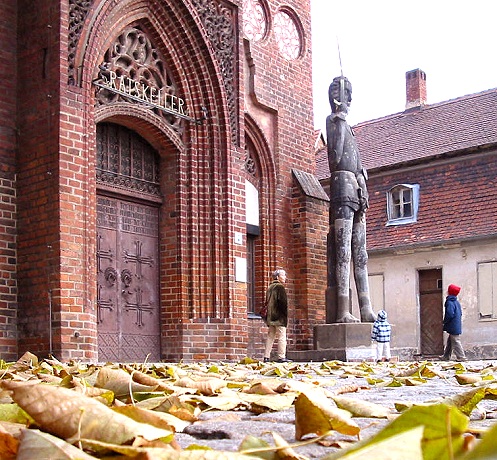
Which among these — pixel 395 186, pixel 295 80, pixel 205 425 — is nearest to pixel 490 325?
pixel 395 186

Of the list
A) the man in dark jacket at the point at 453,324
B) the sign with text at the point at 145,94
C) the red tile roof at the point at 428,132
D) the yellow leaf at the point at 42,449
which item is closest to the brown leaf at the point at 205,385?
the yellow leaf at the point at 42,449

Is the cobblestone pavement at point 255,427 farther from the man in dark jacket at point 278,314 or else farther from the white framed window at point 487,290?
the white framed window at point 487,290

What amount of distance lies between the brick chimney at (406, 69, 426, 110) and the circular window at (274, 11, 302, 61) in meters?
16.7

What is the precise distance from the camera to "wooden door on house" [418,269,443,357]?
2733 cm

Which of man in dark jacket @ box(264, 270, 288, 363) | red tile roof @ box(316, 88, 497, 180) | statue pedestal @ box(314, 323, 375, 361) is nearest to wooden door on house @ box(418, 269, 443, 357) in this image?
red tile roof @ box(316, 88, 497, 180)

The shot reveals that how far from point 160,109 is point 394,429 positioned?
472 inches

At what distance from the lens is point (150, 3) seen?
12.8m

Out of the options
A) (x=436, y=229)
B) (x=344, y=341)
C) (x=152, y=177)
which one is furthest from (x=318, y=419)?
(x=436, y=229)

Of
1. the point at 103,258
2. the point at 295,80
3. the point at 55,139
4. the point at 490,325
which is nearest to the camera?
the point at 55,139

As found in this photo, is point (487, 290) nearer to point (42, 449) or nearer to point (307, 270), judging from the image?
point (307, 270)

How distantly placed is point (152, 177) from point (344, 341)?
429 centimetres

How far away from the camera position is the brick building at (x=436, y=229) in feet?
85.6

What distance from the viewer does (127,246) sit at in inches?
504

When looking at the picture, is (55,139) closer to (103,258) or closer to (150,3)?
(103,258)
